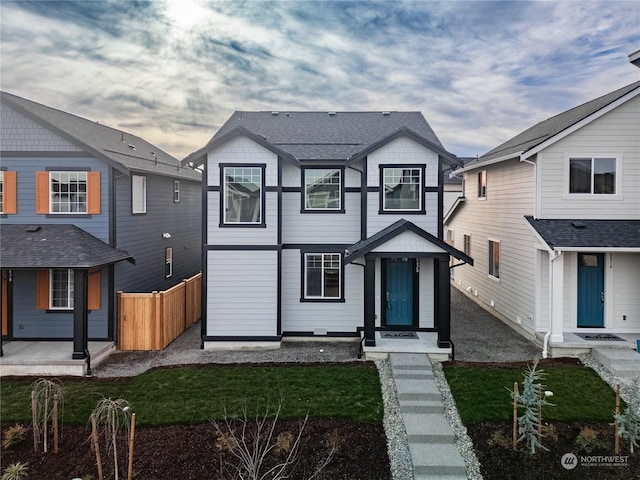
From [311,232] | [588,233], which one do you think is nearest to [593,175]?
[588,233]

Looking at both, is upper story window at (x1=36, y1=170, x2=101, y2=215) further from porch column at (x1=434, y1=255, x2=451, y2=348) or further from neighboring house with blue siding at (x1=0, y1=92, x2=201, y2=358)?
porch column at (x1=434, y1=255, x2=451, y2=348)

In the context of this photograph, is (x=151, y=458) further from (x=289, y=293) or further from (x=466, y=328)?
(x=466, y=328)

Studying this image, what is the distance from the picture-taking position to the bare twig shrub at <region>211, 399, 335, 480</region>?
5867 mm

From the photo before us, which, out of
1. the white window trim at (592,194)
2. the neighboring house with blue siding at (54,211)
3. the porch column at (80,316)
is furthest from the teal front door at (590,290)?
the porch column at (80,316)

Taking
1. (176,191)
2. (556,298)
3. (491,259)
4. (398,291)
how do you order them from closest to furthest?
(556,298) < (398,291) < (491,259) < (176,191)

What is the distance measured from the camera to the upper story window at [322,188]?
1267cm

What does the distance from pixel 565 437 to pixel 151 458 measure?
24.0 feet

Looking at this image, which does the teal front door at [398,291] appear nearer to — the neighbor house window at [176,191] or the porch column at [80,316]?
the porch column at [80,316]

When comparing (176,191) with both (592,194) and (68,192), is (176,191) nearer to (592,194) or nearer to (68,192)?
(68,192)

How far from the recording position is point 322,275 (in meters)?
12.7

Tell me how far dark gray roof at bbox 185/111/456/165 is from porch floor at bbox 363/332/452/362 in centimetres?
567

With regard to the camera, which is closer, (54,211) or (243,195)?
(54,211)

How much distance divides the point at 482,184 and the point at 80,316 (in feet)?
51.3

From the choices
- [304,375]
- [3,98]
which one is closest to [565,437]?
[304,375]
